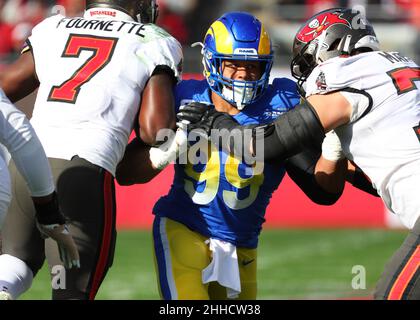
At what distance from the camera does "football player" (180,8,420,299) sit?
365 centimetres

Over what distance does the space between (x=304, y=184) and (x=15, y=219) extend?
1327mm

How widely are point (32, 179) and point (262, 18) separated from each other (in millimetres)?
9384

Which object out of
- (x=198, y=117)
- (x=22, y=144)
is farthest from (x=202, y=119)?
(x=22, y=144)

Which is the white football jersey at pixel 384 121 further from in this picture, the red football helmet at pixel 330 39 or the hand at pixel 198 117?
the hand at pixel 198 117

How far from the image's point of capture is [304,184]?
437 centimetres

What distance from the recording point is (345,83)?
3.74 metres

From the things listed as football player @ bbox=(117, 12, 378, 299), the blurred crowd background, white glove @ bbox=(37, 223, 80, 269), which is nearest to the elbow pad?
football player @ bbox=(117, 12, 378, 299)

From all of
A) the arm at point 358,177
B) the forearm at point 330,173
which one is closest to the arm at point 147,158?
the forearm at point 330,173

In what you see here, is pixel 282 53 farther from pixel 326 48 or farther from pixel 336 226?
pixel 326 48

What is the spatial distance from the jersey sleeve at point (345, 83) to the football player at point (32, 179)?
114cm

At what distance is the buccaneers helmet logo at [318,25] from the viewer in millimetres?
4188

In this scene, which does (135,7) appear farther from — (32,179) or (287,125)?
(32,179)

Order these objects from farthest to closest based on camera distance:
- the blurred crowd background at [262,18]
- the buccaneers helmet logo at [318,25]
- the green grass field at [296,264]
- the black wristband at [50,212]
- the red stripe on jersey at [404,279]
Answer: the blurred crowd background at [262,18], the green grass field at [296,264], the buccaneers helmet logo at [318,25], the black wristband at [50,212], the red stripe on jersey at [404,279]

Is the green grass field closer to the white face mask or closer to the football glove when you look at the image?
the white face mask
